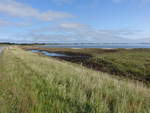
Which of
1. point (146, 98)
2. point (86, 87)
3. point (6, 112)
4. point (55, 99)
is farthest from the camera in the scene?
point (86, 87)

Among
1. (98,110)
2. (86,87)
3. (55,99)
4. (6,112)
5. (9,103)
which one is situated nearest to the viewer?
(6,112)

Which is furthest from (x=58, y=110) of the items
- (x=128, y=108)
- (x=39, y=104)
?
(x=128, y=108)

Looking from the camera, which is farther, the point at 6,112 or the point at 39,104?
the point at 39,104

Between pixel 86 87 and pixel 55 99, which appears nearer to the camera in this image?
pixel 55 99

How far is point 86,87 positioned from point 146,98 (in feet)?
7.44

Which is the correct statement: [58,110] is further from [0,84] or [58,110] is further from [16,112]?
[0,84]

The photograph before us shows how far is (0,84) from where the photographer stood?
587cm

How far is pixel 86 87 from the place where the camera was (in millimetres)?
5809

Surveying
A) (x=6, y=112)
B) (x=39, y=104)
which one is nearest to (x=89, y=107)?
(x=39, y=104)

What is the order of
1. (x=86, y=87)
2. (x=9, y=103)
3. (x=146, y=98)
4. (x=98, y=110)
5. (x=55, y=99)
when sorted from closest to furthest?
(x=98, y=110) < (x=9, y=103) < (x=55, y=99) < (x=146, y=98) < (x=86, y=87)

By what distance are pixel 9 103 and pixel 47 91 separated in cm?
143

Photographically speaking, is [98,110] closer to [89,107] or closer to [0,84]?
[89,107]

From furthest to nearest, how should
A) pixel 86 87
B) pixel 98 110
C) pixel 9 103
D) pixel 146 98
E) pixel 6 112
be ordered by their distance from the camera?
pixel 86 87 → pixel 146 98 → pixel 9 103 → pixel 98 110 → pixel 6 112

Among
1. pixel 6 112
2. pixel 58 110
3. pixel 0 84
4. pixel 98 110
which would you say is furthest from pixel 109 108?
pixel 0 84
